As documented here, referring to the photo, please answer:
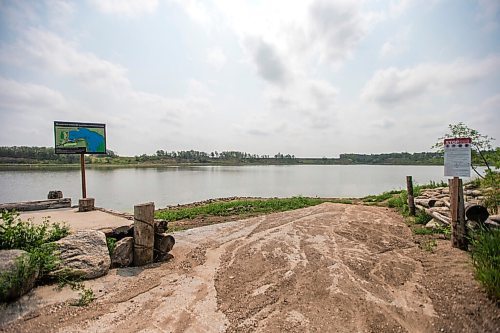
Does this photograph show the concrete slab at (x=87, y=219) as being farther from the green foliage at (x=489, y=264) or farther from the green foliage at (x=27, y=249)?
the green foliage at (x=489, y=264)

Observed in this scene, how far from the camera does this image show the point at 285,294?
13.4ft

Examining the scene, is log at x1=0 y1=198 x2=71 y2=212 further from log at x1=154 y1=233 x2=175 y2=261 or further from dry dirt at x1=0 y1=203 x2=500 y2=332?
log at x1=154 y1=233 x2=175 y2=261

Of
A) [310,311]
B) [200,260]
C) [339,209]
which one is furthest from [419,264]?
[339,209]

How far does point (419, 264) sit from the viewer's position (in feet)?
17.3

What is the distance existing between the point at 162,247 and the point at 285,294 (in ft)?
9.67

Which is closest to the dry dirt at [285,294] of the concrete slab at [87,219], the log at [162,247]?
the log at [162,247]

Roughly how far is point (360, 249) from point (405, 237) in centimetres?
185

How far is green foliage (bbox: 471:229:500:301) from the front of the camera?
358cm

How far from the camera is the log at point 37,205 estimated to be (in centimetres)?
869

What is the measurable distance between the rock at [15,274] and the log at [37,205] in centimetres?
608

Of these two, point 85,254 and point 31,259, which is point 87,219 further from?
point 31,259

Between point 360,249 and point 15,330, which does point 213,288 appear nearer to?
point 15,330

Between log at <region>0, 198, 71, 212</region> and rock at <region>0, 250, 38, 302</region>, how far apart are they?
608 cm

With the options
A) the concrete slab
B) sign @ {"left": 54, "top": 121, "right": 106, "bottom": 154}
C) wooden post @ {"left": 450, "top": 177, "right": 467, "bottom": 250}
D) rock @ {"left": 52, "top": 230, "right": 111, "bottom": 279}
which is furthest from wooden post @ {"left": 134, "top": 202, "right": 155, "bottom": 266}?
wooden post @ {"left": 450, "top": 177, "right": 467, "bottom": 250}
